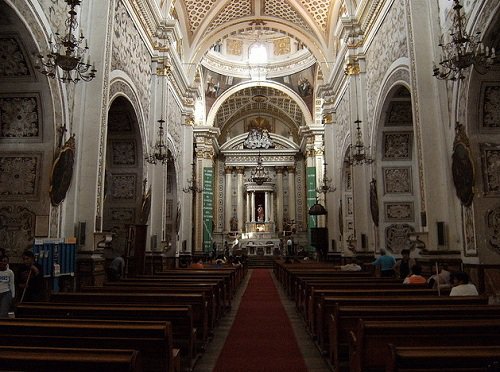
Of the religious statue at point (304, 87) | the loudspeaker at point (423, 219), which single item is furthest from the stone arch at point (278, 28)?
the loudspeaker at point (423, 219)

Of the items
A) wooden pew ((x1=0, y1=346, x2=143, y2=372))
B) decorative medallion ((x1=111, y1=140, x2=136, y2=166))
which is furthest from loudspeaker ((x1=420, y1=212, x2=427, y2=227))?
decorative medallion ((x1=111, y1=140, x2=136, y2=166))

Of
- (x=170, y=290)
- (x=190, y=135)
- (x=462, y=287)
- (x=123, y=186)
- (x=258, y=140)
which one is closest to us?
(x=462, y=287)

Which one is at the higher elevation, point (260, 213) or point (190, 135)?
point (190, 135)

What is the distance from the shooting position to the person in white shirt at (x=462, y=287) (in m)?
5.36

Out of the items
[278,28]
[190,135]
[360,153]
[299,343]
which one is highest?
[278,28]

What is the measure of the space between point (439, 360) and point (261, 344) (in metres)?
3.46

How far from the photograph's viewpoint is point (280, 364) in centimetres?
454

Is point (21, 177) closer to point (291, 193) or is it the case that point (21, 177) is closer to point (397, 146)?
point (397, 146)

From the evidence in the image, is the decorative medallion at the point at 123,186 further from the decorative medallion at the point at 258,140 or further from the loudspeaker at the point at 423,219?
the decorative medallion at the point at 258,140

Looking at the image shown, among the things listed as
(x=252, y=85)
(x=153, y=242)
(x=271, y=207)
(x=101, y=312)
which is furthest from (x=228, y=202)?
(x=101, y=312)

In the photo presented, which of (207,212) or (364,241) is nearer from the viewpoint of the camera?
(364,241)

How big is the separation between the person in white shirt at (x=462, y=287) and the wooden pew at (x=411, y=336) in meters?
2.37

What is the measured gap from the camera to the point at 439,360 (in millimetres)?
2248

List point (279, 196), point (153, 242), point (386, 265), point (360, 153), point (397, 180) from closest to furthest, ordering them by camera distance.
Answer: point (386, 265), point (397, 180), point (360, 153), point (153, 242), point (279, 196)
